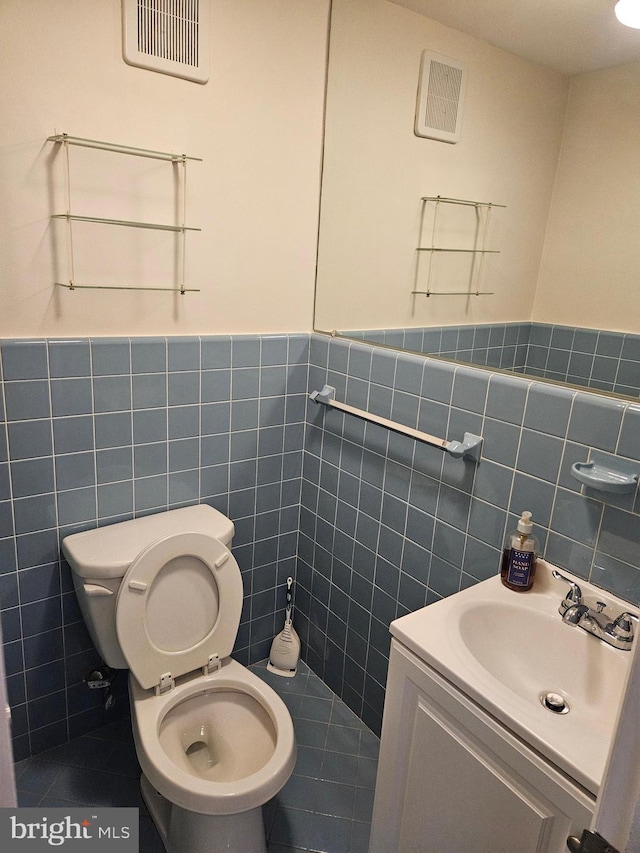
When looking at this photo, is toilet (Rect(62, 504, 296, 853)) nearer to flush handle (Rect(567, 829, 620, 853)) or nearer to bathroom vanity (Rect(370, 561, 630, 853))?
bathroom vanity (Rect(370, 561, 630, 853))

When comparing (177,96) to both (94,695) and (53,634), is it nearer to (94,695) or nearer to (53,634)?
(53,634)

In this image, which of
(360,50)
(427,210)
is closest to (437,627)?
(427,210)

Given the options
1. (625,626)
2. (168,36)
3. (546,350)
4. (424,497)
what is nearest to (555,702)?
(625,626)

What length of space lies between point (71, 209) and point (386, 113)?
1067mm

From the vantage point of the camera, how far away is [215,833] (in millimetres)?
1438

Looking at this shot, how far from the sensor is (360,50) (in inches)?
72.8

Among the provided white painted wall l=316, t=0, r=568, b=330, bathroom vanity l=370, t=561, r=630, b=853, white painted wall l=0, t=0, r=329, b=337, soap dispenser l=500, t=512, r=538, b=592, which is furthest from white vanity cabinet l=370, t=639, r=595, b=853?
white painted wall l=0, t=0, r=329, b=337

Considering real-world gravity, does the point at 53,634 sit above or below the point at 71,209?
below

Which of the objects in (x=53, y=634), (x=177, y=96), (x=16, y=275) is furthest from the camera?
(x=53, y=634)

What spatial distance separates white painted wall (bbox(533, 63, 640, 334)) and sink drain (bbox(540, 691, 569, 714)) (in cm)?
86

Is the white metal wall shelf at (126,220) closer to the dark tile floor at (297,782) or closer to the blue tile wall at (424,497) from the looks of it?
the blue tile wall at (424,497)

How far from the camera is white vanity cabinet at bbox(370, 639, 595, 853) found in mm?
978

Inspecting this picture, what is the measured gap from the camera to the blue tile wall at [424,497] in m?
1.27

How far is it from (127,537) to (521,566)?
42.8 inches
